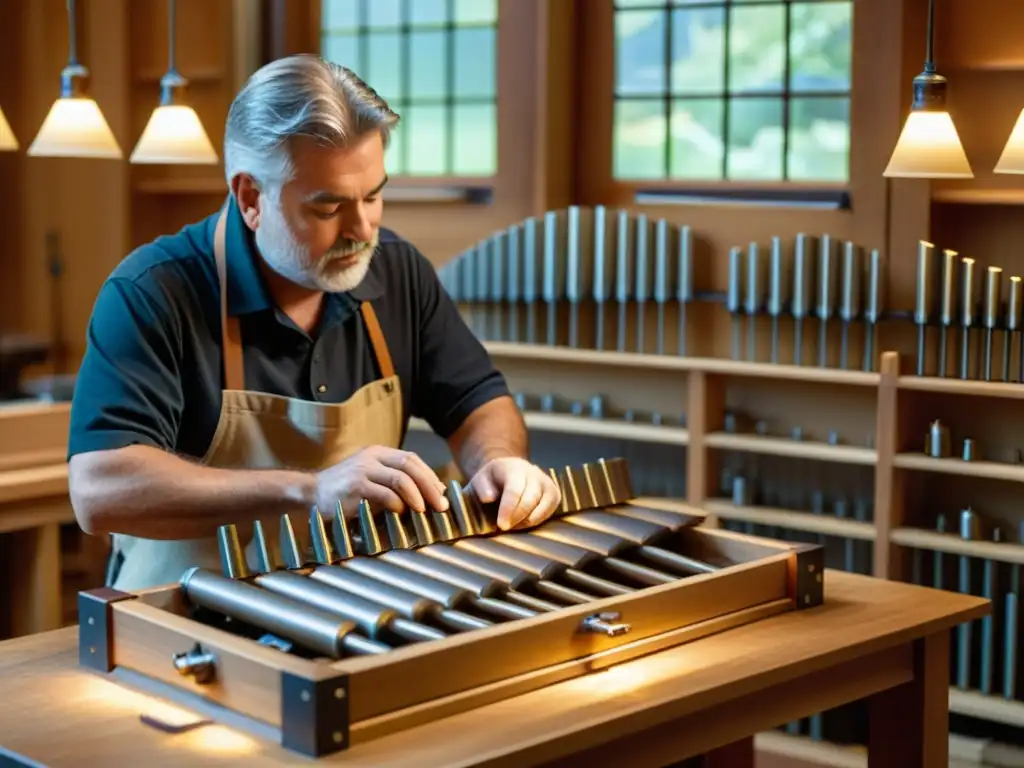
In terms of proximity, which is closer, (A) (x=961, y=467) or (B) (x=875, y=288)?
(A) (x=961, y=467)

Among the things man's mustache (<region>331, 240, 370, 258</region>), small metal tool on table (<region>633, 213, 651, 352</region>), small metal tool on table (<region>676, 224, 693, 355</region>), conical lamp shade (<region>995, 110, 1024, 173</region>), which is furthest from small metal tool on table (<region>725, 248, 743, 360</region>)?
man's mustache (<region>331, 240, 370, 258</region>)

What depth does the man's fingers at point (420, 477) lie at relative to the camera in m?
2.68

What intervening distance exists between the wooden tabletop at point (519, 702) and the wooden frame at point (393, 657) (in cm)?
3

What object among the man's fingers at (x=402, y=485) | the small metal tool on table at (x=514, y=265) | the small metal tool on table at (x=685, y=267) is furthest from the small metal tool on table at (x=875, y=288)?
the man's fingers at (x=402, y=485)

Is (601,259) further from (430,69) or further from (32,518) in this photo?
(32,518)

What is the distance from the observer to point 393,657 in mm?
2111

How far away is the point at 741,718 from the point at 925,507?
258cm

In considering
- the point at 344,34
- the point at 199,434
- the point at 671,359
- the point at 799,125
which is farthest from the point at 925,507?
the point at 344,34

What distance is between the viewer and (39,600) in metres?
4.51

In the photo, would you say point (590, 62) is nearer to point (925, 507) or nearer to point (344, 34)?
point (344, 34)

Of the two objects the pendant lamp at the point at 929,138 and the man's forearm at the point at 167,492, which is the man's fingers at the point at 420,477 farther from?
the pendant lamp at the point at 929,138

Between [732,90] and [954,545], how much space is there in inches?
67.6

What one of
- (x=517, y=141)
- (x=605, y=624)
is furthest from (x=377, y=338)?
(x=517, y=141)

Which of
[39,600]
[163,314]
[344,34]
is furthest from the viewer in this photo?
[344,34]
